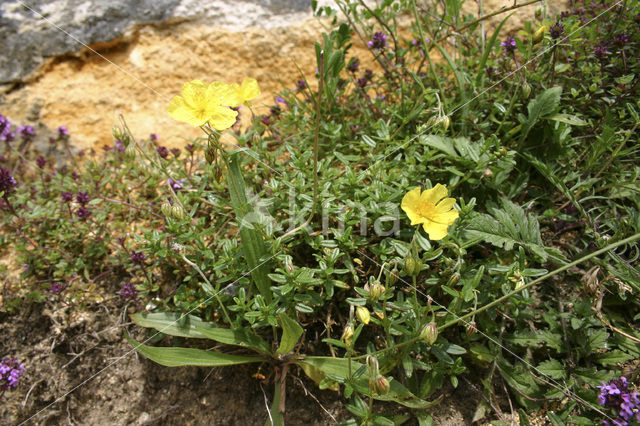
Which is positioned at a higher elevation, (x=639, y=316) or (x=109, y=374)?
(x=639, y=316)

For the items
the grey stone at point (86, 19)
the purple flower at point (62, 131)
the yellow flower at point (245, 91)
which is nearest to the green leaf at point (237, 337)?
the yellow flower at point (245, 91)

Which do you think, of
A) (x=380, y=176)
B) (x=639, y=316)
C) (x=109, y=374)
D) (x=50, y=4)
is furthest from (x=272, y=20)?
(x=639, y=316)

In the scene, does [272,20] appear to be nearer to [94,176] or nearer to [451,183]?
[94,176]

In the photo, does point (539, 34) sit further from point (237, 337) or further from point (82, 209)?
point (82, 209)

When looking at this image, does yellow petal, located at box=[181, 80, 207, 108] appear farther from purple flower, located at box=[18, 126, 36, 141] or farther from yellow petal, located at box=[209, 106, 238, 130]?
purple flower, located at box=[18, 126, 36, 141]

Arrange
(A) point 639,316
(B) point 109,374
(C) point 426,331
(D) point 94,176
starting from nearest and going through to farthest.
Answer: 1. (C) point 426,331
2. (A) point 639,316
3. (B) point 109,374
4. (D) point 94,176
